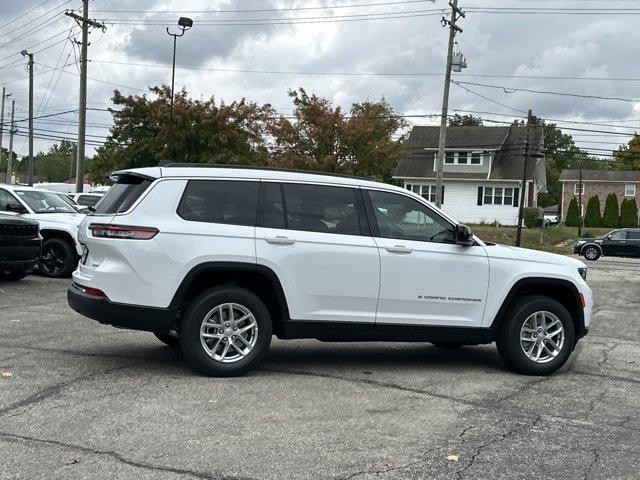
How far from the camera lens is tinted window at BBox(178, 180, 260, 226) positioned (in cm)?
636

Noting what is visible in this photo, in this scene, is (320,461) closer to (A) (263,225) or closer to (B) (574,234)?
(A) (263,225)

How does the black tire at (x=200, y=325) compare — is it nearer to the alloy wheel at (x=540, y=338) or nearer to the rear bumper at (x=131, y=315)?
the rear bumper at (x=131, y=315)

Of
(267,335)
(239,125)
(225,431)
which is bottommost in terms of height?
(225,431)

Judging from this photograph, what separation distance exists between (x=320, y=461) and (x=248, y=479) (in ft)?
1.77

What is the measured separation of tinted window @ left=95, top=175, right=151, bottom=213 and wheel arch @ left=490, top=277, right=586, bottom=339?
364 cm

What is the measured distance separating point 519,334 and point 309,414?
2710mm

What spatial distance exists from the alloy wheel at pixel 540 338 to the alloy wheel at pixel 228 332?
9.05ft

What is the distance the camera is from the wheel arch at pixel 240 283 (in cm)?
619

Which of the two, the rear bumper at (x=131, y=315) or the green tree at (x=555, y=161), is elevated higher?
the green tree at (x=555, y=161)

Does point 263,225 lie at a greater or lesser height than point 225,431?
greater

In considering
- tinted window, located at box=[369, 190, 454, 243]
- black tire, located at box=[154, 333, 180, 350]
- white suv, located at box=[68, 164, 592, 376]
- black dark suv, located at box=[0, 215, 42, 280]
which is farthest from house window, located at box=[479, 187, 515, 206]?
black tire, located at box=[154, 333, 180, 350]

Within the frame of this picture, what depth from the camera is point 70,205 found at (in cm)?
1588

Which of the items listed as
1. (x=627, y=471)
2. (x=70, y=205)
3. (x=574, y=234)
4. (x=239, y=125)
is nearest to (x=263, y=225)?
(x=627, y=471)

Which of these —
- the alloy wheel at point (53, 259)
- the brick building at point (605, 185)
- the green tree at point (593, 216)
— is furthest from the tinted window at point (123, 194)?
the brick building at point (605, 185)
